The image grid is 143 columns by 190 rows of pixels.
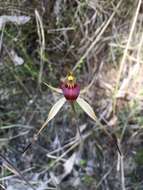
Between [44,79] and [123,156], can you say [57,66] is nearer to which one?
[44,79]

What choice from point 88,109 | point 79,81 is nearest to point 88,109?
point 88,109

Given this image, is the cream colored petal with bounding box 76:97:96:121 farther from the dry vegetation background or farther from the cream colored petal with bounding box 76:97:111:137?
the dry vegetation background

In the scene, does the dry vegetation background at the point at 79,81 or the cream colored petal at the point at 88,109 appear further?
the dry vegetation background at the point at 79,81

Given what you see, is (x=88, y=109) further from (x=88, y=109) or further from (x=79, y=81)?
(x=79, y=81)

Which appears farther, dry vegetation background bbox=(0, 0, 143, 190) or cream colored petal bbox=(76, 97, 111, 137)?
dry vegetation background bbox=(0, 0, 143, 190)

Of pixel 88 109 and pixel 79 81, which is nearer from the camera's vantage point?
pixel 88 109

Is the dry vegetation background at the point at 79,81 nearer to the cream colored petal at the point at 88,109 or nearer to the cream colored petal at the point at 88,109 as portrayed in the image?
the cream colored petal at the point at 88,109

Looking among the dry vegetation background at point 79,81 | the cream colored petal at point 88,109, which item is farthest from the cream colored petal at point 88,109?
the dry vegetation background at point 79,81

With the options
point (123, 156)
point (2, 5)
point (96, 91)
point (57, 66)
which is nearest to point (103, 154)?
point (123, 156)

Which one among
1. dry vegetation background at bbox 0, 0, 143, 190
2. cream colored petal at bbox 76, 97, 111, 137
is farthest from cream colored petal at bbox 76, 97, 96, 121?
dry vegetation background at bbox 0, 0, 143, 190
